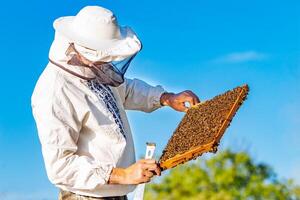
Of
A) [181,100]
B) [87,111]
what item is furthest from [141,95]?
[87,111]

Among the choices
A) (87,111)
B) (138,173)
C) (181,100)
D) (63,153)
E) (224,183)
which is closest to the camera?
(138,173)

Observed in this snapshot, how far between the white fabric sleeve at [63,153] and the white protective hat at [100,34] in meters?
0.26

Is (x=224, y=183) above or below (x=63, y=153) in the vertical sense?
above

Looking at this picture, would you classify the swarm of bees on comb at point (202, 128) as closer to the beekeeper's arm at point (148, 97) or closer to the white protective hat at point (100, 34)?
the beekeeper's arm at point (148, 97)

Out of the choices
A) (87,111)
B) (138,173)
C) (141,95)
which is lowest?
(138,173)

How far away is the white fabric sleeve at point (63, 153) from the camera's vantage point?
9.34 ft

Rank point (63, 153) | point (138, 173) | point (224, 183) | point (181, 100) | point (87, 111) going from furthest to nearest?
point (224, 183) → point (181, 100) → point (87, 111) → point (63, 153) → point (138, 173)

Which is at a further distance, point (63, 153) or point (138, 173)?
point (63, 153)

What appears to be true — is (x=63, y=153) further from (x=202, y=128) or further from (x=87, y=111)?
(x=202, y=128)

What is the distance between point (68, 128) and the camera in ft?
9.49

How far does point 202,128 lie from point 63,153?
0.67 metres

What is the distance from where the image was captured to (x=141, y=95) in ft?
11.7

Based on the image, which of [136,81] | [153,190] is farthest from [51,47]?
[153,190]

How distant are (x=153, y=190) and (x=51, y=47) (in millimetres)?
7076
